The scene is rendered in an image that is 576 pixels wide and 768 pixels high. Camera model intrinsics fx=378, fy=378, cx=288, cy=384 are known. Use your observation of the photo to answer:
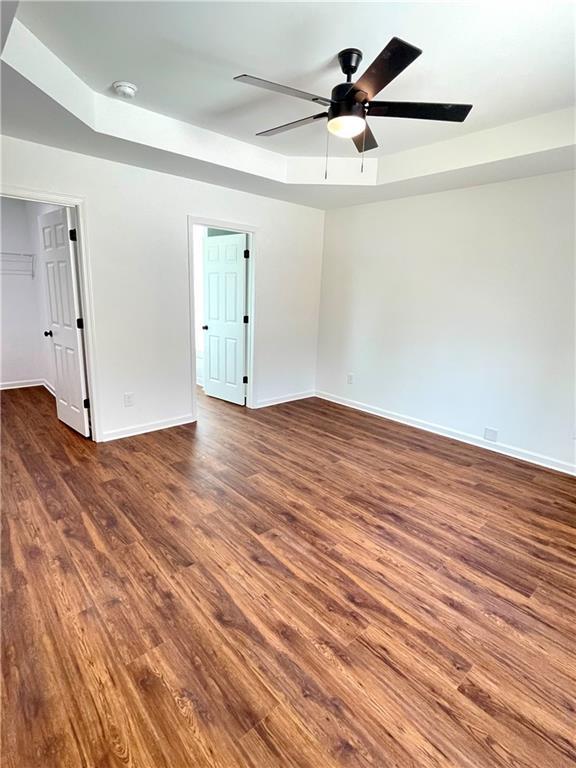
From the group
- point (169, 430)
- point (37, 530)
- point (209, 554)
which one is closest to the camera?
point (209, 554)

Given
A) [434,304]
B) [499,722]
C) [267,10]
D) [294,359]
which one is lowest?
[499,722]

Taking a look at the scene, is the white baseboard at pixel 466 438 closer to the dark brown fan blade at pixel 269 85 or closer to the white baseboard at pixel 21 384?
the dark brown fan blade at pixel 269 85

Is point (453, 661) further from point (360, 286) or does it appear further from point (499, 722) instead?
point (360, 286)

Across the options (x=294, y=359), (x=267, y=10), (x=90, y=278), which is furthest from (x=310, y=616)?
(x=294, y=359)

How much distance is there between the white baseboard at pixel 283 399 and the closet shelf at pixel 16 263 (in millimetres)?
3820

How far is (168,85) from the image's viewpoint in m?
2.54

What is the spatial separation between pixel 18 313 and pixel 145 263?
121 inches

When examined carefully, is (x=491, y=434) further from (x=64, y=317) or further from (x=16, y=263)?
(x=16, y=263)

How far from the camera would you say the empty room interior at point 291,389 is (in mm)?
1486

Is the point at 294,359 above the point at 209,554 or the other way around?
above

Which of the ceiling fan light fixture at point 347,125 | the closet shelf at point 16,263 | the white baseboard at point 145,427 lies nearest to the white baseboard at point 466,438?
the white baseboard at point 145,427

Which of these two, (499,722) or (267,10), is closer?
(499,722)

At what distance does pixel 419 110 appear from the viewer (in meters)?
2.08

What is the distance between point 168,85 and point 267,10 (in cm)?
101
